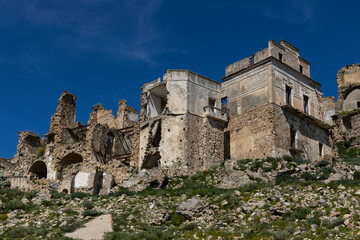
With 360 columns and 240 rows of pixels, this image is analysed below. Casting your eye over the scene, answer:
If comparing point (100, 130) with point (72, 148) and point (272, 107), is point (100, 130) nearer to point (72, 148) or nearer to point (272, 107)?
point (72, 148)

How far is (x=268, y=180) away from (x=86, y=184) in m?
11.9

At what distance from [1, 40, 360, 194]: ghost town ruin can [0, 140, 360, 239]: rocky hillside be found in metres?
2.47

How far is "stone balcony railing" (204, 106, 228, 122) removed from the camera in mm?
36312

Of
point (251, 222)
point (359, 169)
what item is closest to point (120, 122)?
point (359, 169)

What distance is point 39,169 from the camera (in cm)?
4350

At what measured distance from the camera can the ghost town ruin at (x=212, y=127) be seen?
34.6 meters

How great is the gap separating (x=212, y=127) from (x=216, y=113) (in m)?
1.21

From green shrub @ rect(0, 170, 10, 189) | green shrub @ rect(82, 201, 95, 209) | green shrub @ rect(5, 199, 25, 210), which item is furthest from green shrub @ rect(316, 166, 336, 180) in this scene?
green shrub @ rect(0, 170, 10, 189)

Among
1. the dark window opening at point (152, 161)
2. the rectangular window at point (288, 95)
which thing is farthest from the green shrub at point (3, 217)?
the rectangular window at point (288, 95)

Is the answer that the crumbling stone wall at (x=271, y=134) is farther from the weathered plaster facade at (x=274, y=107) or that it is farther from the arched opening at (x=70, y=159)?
the arched opening at (x=70, y=159)

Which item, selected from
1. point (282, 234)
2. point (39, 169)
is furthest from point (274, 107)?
point (39, 169)

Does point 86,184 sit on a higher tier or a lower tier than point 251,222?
higher

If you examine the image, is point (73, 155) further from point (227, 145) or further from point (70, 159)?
point (227, 145)

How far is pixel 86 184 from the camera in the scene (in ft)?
110
